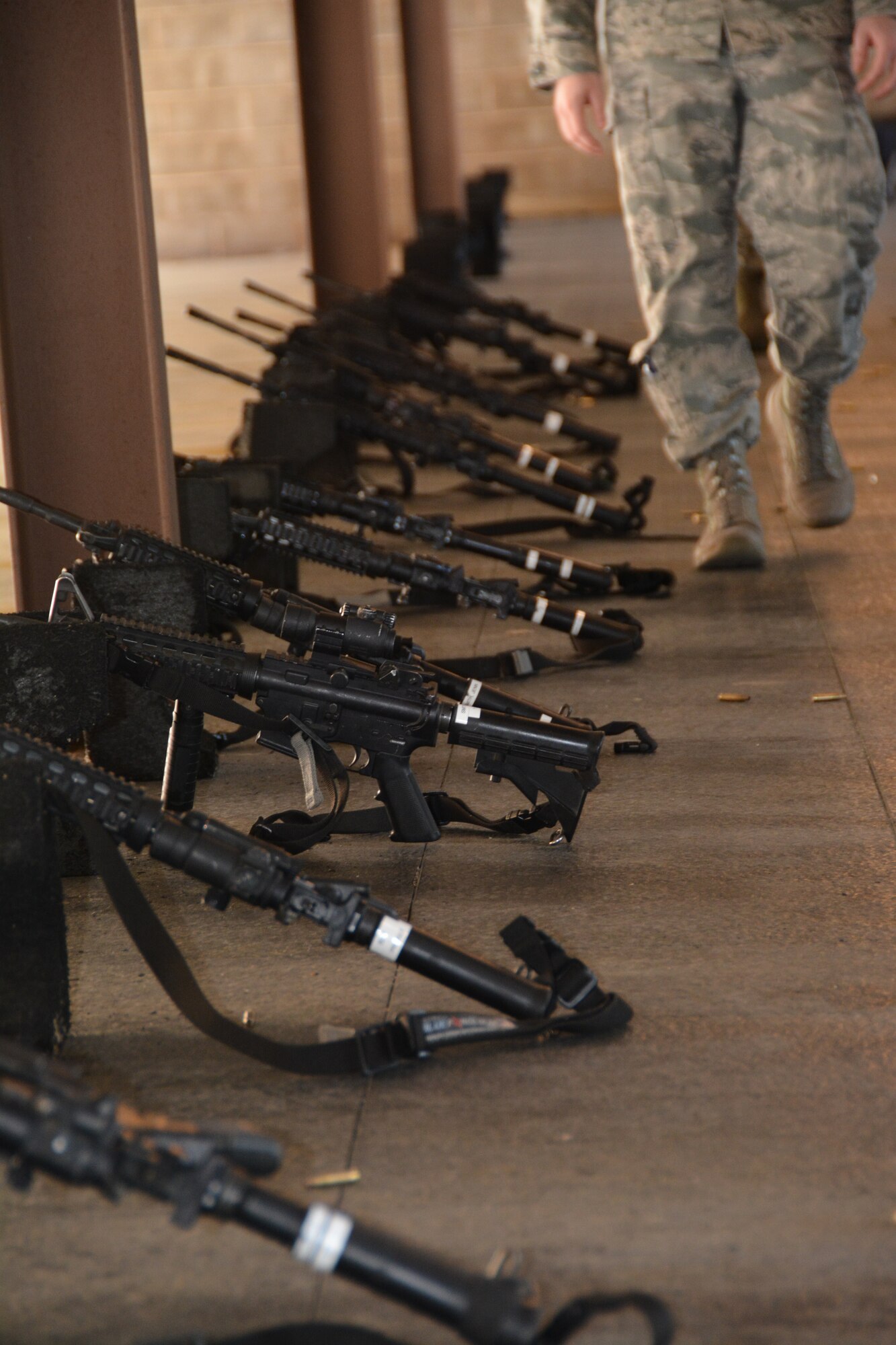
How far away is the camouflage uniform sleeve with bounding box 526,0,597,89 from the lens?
3.81 meters

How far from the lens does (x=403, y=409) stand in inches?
180

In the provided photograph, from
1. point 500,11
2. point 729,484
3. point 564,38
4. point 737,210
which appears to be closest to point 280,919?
point 729,484

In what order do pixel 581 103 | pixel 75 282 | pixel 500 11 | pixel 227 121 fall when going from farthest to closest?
pixel 500 11 < pixel 227 121 < pixel 581 103 < pixel 75 282

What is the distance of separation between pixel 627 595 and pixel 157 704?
146cm

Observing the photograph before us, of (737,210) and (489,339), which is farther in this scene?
(489,339)

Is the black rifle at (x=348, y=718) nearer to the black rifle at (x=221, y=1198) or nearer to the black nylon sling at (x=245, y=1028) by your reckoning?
the black nylon sling at (x=245, y=1028)

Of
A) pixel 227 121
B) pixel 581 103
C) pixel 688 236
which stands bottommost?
pixel 688 236

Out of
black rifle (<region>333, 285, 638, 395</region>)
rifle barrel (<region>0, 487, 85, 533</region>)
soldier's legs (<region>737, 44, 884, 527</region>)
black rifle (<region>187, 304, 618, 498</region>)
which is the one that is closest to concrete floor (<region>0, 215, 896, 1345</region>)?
rifle barrel (<region>0, 487, 85, 533</region>)

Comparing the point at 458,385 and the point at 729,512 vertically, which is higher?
the point at 458,385

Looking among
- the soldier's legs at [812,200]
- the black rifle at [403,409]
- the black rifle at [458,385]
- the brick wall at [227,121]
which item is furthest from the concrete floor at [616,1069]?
the brick wall at [227,121]

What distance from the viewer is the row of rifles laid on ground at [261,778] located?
1174 mm

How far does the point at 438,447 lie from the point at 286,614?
204 centimetres

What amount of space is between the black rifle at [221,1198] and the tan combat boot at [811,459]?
310 cm

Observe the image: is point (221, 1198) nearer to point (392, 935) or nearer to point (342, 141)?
point (392, 935)
